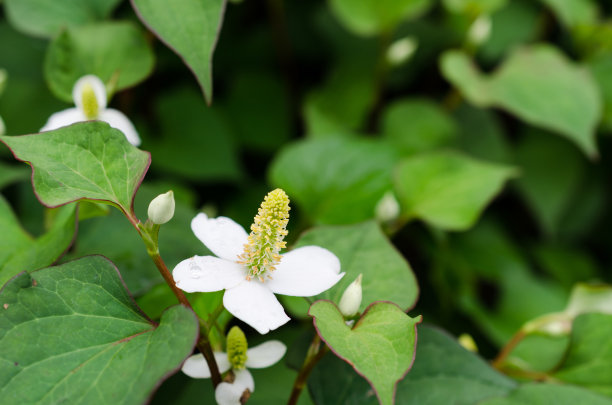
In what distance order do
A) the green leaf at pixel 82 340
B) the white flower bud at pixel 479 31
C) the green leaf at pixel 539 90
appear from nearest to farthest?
the green leaf at pixel 82 340 → the green leaf at pixel 539 90 → the white flower bud at pixel 479 31

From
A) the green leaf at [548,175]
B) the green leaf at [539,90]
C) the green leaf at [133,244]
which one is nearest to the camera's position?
the green leaf at [133,244]

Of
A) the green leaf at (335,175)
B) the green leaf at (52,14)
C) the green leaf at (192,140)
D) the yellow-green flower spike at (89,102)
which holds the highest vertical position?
the green leaf at (52,14)

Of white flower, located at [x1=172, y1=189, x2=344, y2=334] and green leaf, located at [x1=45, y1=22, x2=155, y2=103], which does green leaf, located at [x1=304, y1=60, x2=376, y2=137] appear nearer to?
green leaf, located at [x1=45, y1=22, x2=155, y2=103]

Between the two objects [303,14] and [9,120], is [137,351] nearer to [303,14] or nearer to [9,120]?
[9,120]

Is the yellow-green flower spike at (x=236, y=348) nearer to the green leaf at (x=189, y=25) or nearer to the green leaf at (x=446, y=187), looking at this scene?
the green leaf at (x=189, y=25)

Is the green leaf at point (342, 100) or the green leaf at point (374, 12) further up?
the green leaf at point (374, 12)

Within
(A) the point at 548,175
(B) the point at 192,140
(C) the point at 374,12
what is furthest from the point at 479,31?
(B) the point at 192,140

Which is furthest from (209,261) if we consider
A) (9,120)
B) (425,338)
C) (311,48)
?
(311,48)

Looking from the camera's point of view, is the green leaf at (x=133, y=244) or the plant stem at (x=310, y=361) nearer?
the plant stem at (x=310, y=361)

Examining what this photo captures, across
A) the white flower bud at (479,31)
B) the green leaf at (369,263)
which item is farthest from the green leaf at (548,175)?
the green leaf at (369,263)
